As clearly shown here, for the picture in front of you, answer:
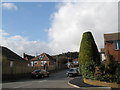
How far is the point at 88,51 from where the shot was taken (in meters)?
17.5

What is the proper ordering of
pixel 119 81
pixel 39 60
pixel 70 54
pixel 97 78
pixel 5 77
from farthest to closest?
pixel 70 54 < pixel 39 60 < pixel 5 77 < pixel 97 78 < pixel 119 81

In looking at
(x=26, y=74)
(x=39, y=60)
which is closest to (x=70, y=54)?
(x=39, y=60)

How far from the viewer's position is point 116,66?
623 inches

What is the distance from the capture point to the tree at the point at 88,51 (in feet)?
56.7

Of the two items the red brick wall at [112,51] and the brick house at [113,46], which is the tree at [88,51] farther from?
the red brick wall at [112,51]

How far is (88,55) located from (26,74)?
51.2ft

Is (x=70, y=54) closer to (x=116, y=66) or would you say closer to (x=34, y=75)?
(x=34, y=75)

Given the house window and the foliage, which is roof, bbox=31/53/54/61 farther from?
the foliage

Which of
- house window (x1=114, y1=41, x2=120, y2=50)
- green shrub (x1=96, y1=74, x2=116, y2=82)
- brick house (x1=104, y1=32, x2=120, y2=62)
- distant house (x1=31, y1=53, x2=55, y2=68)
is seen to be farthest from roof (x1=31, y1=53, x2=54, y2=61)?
green shrub (x1=96, y1=74, x2=116, y2=82)

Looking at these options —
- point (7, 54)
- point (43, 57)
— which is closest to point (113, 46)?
point (7, 54)

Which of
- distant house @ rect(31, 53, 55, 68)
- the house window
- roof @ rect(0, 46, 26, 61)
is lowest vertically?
distant house @ rect(31, 53, 55, 68)

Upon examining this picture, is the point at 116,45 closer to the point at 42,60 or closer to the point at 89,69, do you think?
the point at 89,69

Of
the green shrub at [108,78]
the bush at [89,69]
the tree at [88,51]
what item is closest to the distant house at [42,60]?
the tree at [88,51]

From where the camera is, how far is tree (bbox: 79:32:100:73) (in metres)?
17.3
